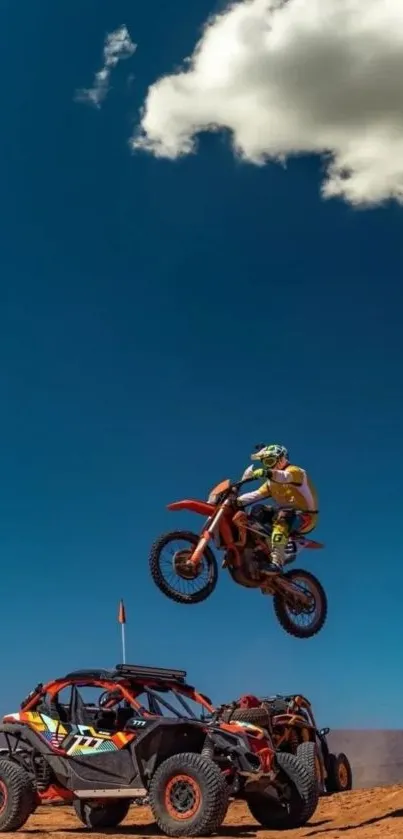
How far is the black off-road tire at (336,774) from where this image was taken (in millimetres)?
19062

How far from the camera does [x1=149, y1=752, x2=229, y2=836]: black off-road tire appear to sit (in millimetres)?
11055

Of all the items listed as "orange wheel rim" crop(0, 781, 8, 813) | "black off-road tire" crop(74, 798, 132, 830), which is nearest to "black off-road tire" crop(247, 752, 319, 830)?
"black off-road tire" crop(74, 798, 132, 830)

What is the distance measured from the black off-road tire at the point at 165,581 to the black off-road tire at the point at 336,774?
802 centimetres

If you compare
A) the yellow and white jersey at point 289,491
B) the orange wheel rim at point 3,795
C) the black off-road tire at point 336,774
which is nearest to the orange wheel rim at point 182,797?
the orange wheel rim at point 3,795

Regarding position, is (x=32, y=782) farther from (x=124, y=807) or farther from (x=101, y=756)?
(x=124, y=807)

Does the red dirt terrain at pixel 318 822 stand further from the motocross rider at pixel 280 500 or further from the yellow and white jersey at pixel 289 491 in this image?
the yellow and white jersey at pixel 289 491

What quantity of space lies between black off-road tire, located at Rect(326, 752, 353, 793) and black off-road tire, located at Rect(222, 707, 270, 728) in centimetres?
385

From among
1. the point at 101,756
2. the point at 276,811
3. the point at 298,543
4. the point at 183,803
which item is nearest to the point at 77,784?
the point at 101,756

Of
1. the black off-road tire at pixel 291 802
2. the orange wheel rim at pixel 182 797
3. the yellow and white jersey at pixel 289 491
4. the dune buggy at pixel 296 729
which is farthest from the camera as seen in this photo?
the dune buggy at pixel 296 729

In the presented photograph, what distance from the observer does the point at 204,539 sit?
42.3 feet

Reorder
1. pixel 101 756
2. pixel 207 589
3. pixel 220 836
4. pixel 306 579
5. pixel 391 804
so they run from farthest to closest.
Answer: pixel 391 804, pixel 306 579, pixel 207 589, pixel 101 756, pixel 220 836

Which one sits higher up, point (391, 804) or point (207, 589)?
point (207, 589)

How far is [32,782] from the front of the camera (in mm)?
12328

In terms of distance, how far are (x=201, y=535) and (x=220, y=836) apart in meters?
3.83
